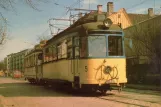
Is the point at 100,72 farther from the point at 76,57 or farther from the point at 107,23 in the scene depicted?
the point at 107,23

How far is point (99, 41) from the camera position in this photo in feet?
52.5

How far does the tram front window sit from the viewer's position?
15.9 m

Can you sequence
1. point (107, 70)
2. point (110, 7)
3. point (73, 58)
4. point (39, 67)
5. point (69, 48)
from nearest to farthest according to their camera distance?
point (107, 70), point (73, 58), point (69, 48), point (39, 67), point (110, 7)

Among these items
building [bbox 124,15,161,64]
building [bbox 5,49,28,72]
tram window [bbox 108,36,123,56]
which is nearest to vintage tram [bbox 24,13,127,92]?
tram window [bbox 108,36,123,56]

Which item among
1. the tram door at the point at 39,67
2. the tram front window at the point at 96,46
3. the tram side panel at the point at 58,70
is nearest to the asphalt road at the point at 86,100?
the tram side panel at the point at 58,70

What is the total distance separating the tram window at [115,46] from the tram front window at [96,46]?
1.12 ft

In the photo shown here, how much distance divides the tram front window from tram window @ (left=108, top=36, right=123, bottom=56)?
1.12 ft

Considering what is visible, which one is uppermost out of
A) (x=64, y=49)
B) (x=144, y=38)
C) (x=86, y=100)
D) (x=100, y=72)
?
(x=144, y=38)

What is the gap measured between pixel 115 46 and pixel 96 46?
42.8 inches

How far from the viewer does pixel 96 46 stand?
16.0m

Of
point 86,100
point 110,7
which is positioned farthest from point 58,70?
point 110,7

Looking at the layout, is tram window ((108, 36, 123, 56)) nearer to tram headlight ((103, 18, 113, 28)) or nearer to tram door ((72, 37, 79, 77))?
tram headlight ((103, 18, 113, 28))

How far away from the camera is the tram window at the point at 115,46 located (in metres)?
16.2

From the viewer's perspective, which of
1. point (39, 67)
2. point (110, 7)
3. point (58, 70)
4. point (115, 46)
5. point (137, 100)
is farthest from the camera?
point (110, 7)
